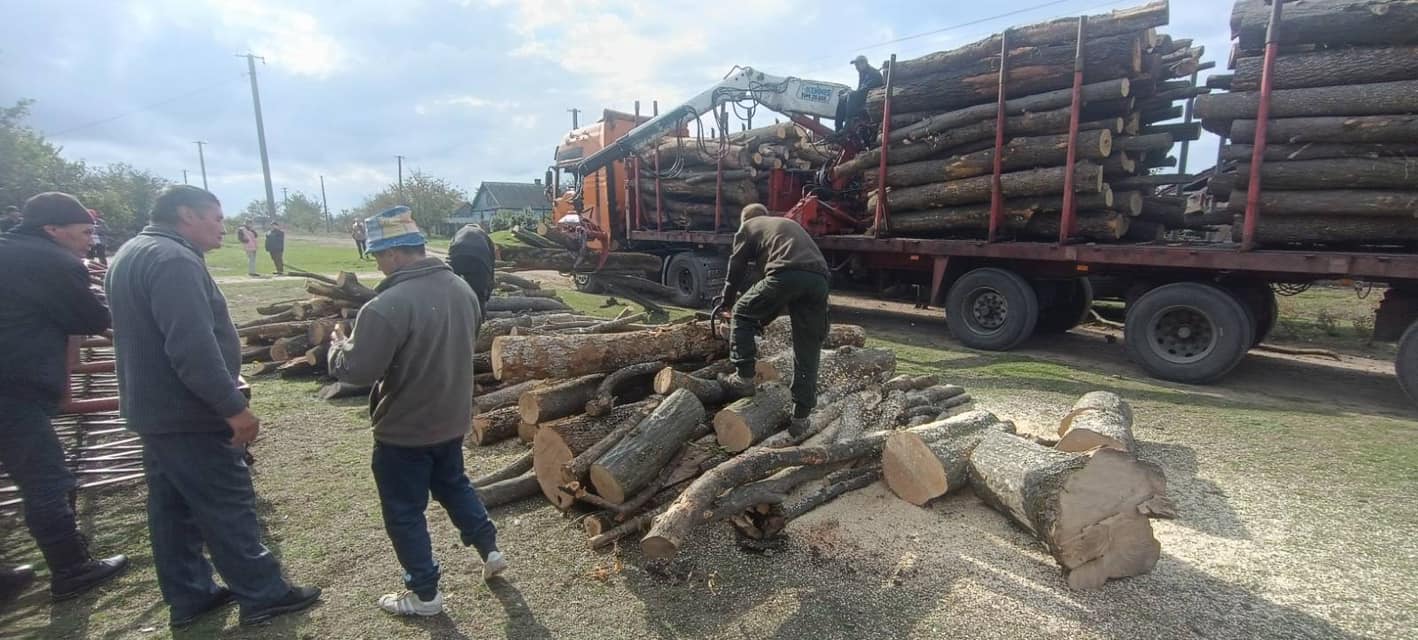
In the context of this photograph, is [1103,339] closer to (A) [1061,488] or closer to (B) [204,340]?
(A) [1061,488]

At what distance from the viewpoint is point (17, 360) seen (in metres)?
2.90

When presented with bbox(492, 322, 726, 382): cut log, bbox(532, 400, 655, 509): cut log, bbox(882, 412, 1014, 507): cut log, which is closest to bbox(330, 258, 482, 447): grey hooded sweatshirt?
bbox(532, 400, 655, 509): cut log

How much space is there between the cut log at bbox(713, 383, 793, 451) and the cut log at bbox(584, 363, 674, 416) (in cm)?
72

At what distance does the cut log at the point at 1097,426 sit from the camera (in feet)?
13.0

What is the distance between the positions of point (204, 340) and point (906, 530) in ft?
11.3

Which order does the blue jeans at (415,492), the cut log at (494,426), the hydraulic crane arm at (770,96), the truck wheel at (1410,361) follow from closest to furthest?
the blue jeans at (415,492)
the cut log at (494,426)
the truck wheel at (1410,361)
the hydraulic crane arm at (770,96)

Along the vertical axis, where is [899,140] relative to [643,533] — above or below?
above

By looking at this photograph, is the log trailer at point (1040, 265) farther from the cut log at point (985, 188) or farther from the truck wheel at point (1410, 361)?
the cut log at point (985, 188)

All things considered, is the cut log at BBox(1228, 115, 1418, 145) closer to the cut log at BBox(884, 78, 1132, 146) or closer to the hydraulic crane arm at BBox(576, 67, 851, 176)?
the cut log at BBox(884, 78, 1132, 146)

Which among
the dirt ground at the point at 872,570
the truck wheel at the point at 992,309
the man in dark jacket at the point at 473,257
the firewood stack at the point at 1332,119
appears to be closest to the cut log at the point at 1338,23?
the firewood stack at the point at 1332,119

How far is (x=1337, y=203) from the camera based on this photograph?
598cm

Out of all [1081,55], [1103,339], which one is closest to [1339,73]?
[1081,55]

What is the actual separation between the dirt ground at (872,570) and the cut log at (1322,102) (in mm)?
2931

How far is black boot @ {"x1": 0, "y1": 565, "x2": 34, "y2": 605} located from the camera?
305 centimetres
